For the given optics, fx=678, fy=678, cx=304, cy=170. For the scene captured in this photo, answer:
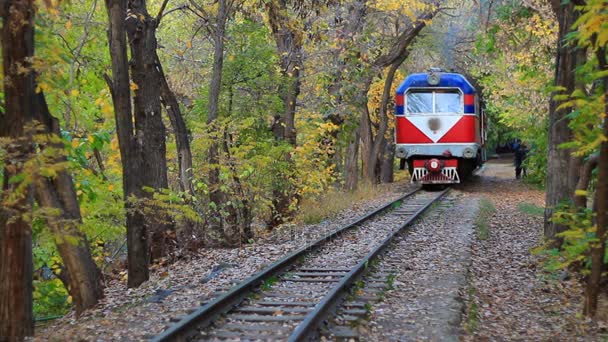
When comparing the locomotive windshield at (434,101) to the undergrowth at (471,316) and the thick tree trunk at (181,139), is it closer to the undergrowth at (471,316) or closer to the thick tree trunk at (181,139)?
the thick tree trunk at (181,139)

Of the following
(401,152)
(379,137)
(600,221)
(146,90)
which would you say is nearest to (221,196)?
(146,90)

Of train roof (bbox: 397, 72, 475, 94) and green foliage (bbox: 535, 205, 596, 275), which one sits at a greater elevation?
train roof (bbox: 397, 72, 475, 94)

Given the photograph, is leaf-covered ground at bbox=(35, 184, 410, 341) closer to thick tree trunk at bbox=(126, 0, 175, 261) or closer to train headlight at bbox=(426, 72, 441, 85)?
thick tree trunk at bbox=(126, 0, 175, 261)

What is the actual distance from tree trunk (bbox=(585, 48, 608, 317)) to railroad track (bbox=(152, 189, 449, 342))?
102 inches

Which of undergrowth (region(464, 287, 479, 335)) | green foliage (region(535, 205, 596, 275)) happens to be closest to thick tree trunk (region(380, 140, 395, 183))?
green foliage (region(535, 205, 596, 275))

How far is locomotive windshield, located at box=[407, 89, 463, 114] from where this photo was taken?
21.1 metres

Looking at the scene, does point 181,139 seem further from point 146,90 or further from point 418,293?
point 418,293

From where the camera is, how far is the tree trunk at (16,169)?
20.9 feet

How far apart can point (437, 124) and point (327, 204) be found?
19.3 ft

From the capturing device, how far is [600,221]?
6.48 metres

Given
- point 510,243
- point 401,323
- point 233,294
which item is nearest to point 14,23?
point 233,294

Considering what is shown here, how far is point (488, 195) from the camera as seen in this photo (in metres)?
20.9

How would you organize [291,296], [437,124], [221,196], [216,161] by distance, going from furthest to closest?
[437,124] < [221,196] < [216,161] < [291,296]

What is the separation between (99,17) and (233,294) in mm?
9790
